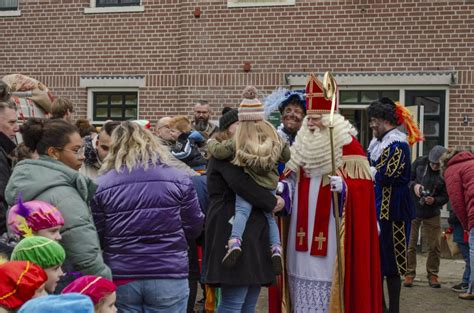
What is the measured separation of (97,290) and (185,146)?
12.8 ft

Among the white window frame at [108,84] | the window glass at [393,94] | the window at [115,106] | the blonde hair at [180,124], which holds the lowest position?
the blonde hair at [180,124]

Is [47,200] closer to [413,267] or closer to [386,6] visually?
[413,267]

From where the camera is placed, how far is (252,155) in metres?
5.27

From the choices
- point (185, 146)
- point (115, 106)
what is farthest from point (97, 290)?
point (115, 106)

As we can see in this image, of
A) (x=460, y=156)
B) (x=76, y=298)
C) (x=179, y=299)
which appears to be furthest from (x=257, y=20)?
(x=76, y=298)

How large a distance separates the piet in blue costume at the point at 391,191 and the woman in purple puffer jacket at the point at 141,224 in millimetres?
3055

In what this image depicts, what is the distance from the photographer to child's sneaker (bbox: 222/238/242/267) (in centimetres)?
525

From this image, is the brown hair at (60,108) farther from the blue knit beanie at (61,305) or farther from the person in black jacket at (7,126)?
the blue knit beanie at (61,305)

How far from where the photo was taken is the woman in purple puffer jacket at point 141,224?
463 centimetres

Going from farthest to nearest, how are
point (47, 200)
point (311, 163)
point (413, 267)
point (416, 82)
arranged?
point (416, 82)
point (413, 267)
point (311, 163)
point (47, 200)

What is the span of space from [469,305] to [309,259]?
3.31 metres

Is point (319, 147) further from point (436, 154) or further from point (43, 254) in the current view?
point (436, 154)

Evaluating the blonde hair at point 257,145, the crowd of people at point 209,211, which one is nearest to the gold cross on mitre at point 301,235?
the crowd of people at point 209,211

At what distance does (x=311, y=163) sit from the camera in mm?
6094
